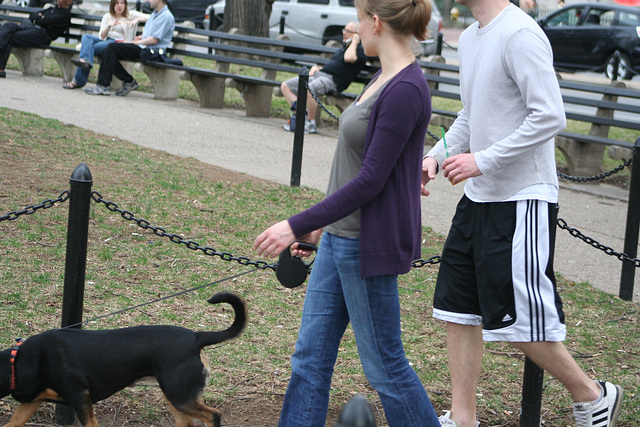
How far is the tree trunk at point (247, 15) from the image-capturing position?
47.8 feet

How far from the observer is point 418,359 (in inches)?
179

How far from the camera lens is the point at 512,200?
3.18 meters

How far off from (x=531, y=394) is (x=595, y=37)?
66.6 ft

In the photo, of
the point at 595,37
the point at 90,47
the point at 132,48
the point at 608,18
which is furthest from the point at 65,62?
the point at 608,18

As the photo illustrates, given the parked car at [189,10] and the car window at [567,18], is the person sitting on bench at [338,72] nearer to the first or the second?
the car window at [567,18]

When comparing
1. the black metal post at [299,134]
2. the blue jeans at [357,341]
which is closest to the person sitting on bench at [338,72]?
the black metal post at [299,134]

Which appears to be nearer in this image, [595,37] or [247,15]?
[247,15]

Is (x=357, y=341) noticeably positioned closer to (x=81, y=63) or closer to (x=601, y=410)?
(x=601, y=410)

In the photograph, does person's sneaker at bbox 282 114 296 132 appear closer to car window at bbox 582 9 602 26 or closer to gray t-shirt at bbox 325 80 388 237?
gray t-shirt at bbox 325 80 388 237

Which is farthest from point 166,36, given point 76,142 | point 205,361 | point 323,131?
point 205,361

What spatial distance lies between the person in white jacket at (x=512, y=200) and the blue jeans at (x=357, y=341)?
21.2 inches

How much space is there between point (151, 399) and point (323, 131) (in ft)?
27.0

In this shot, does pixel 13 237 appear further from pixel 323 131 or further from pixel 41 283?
pixel 323 131

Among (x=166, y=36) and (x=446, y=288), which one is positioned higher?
(x=166, y=36)
